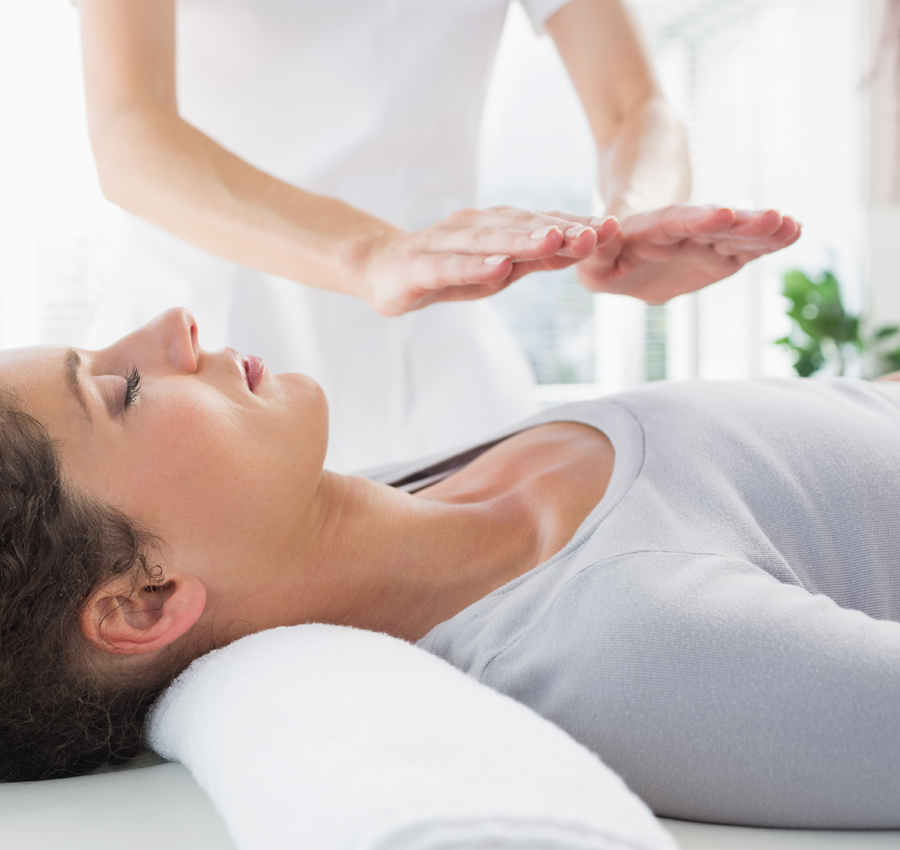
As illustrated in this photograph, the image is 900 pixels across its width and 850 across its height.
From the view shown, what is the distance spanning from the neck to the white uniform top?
1.89 ft

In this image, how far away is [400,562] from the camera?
1.13m

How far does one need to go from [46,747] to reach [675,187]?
128 centimetres

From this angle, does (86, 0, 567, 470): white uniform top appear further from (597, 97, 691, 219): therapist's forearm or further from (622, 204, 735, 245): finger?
(622, 204, 735, 245): finger

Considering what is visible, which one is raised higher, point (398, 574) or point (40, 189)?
point (40, 189)

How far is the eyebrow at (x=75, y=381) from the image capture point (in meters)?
0.99

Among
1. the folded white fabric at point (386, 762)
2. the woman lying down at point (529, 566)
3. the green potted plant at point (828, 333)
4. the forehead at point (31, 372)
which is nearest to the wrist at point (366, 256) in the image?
the woman lying down at point (529, 566)

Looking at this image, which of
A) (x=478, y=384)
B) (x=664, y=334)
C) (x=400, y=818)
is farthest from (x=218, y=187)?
(x=664, y=334)

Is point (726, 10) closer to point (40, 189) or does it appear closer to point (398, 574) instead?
point (40, 189)

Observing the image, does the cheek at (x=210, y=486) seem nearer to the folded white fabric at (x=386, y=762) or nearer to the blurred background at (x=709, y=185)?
the folded white fabric at (x=386, y=762)

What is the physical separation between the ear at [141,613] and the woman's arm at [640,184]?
0.68 metres

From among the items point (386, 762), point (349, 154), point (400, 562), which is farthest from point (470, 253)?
point (349, 154)

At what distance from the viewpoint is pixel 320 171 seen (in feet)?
5.42

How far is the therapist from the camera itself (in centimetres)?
132

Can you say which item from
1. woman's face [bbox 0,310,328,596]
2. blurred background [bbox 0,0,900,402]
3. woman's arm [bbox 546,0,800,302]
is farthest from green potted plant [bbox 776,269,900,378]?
woman's face [bbox 0,310,328,596]
